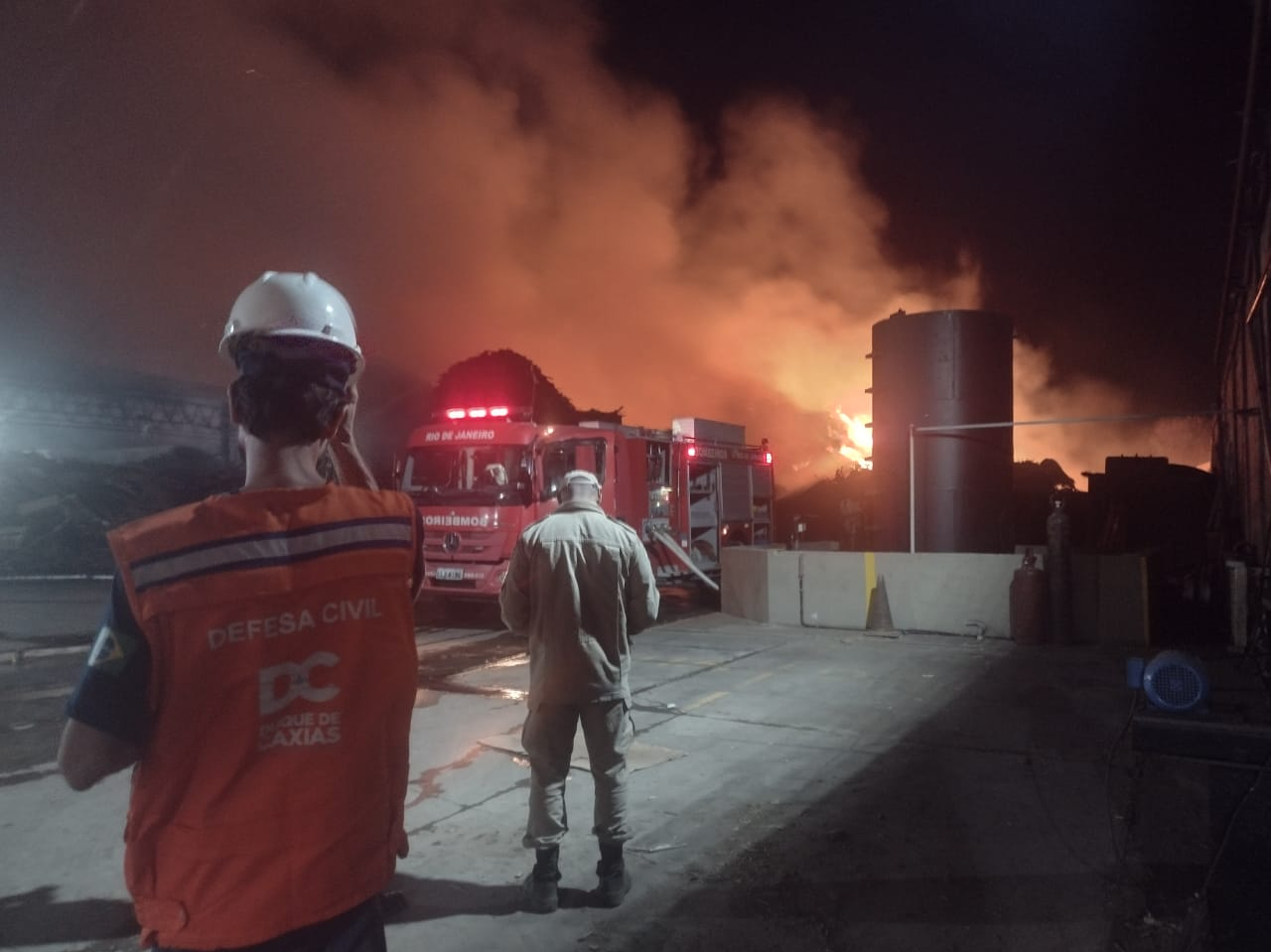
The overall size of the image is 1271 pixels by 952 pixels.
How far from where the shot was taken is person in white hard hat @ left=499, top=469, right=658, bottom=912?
3779 mm

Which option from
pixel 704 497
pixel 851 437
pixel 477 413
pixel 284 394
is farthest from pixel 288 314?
pixel 851 437

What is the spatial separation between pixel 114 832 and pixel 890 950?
4001 mm

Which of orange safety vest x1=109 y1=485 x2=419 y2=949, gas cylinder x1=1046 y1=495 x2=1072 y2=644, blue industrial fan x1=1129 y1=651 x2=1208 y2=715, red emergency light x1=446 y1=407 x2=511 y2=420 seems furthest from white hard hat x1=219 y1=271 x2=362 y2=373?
red emergency light x1=446 y1=407 x2=511 y2=420

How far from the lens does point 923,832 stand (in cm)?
446

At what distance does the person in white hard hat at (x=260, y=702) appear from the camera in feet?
4.45

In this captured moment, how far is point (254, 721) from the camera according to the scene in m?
1.40

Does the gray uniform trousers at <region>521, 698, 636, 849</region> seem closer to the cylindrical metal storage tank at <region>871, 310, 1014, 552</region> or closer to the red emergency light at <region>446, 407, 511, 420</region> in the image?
the red emergency light at <region>446, 407, 511, 420</region>

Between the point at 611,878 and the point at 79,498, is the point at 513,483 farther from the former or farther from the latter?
the point at 79,498

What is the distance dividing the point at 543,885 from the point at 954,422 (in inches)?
392

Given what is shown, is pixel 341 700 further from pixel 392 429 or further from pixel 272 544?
pixel 392 429

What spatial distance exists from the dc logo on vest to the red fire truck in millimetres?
9833

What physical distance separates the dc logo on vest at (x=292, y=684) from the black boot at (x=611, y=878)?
105 inches

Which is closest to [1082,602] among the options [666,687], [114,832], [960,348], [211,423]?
[960,348]

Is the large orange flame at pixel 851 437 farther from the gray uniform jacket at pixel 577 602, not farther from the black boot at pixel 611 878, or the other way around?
the black boot at pixel 611 878
